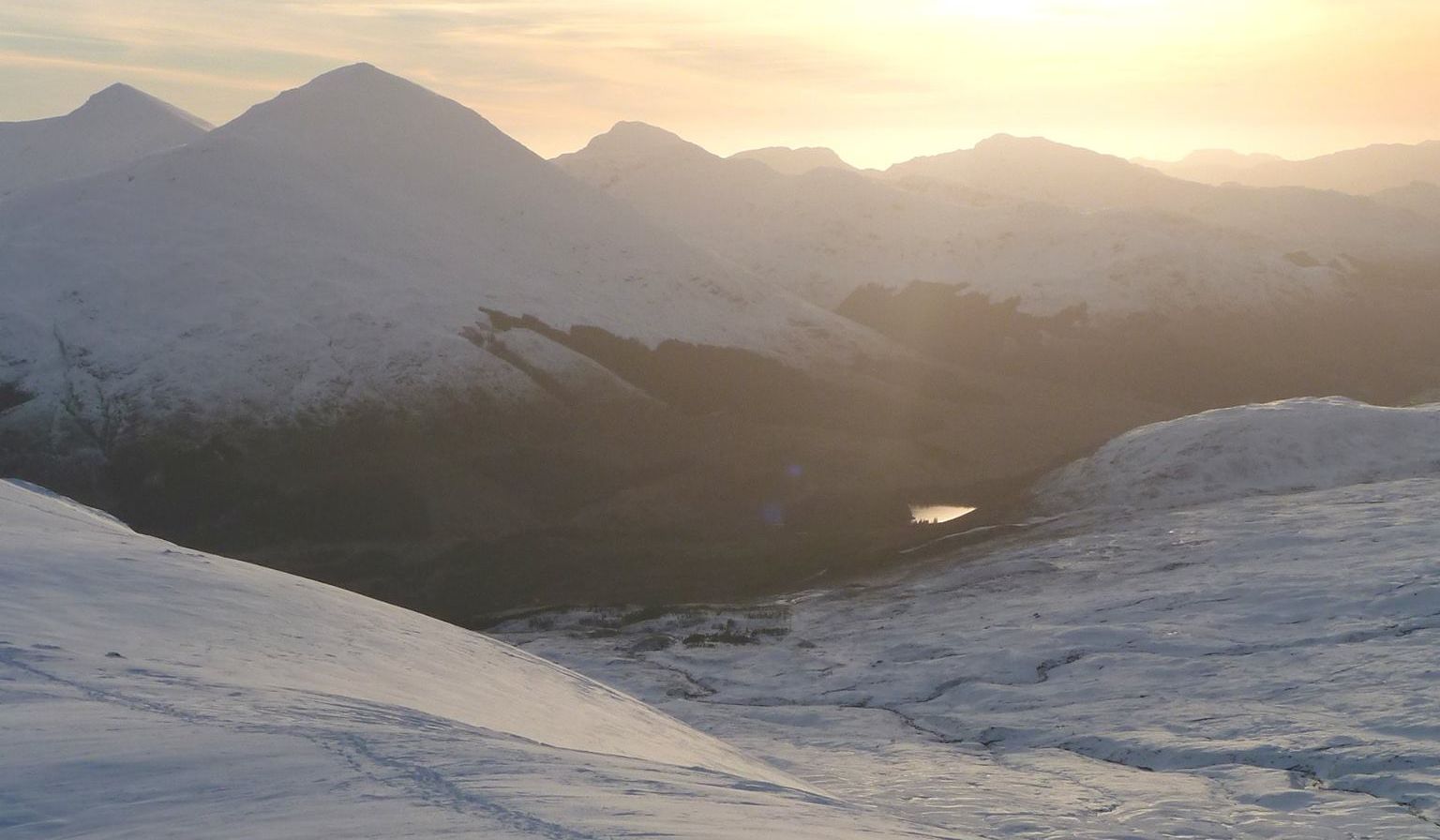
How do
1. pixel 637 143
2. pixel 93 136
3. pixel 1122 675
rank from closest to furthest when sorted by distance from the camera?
pixel 1122 675, pixel 93 136, pixel 637 143

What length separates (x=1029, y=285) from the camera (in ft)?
333

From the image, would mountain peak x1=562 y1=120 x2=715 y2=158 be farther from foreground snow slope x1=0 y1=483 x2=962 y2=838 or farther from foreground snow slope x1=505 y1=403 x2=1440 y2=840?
foreground snow slope x1=0 y1=483 x2=962 y2=838

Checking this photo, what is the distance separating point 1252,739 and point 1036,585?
16094 mm

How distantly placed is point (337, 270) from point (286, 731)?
199 feet

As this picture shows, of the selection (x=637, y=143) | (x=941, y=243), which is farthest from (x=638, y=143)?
(x=941, y=243)

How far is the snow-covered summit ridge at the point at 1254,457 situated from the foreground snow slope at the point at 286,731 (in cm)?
3227

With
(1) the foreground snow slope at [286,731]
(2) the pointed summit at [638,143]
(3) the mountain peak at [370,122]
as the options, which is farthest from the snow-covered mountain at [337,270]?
(2) the pointed summit at [638,143]

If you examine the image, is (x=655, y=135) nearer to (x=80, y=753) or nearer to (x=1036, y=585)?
(x=1036, y=585)

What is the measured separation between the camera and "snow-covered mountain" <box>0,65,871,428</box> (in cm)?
5900

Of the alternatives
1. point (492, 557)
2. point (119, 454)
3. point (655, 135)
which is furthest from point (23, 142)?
point (492, 557)

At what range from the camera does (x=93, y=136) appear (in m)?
112

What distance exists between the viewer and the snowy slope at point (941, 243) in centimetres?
10156

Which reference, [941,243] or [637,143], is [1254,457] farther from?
[637,143]

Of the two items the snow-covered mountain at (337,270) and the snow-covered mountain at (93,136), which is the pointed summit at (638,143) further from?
the snow-covered mountain at (337,270)
